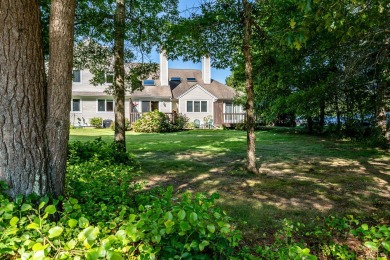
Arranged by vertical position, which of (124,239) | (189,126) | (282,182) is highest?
(189,126)

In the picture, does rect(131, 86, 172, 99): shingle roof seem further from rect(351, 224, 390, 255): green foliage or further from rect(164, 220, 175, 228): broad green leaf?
rect(351, 224, 390, 255): green foliage

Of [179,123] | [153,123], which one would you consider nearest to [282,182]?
[153,123]

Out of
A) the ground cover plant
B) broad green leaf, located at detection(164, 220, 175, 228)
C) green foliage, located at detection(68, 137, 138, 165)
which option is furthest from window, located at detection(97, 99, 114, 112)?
broad green leaf, located at detection(164, 220, 175, 228)

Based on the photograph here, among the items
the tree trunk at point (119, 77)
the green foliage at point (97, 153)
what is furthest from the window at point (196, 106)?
the green foliage at point (97, 153)

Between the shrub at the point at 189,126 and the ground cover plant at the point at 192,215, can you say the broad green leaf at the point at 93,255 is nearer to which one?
the ground cover plant at the point at 192,215

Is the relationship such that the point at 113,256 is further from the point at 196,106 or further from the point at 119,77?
the point at 196,106

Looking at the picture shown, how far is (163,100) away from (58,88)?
81.3ft

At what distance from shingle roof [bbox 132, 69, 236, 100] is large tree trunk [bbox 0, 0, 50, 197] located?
23033mm

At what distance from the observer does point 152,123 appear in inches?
802

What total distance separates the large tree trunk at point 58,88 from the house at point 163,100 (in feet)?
69.4

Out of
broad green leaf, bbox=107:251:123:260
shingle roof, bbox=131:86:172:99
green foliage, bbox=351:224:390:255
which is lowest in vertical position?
green foliage, bbox=351:224:390:255

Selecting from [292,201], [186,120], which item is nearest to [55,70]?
[292,201]

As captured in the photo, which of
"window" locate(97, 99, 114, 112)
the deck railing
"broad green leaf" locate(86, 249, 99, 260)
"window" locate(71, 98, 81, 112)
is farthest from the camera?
the deck railing

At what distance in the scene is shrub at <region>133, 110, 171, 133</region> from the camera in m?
20.4
